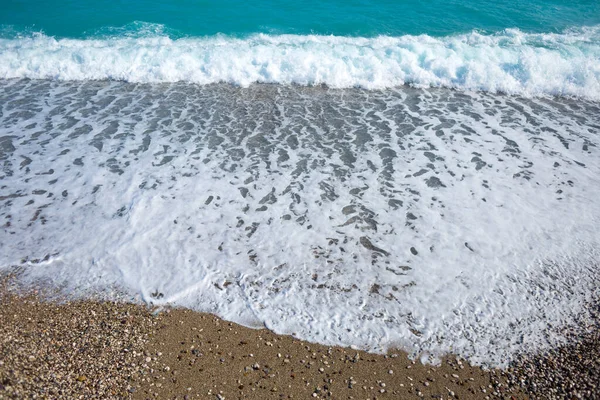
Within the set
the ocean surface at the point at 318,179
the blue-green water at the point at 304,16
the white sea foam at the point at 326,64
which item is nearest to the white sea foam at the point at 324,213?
the ocean surface at the point at 318,179

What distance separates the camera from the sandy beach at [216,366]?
12.4 feet

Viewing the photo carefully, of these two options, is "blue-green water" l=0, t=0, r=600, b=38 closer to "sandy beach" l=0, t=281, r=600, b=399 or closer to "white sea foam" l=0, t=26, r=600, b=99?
"white sea foam" l=0, t=26, r=600, b=99

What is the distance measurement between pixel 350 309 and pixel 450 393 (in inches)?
53.6

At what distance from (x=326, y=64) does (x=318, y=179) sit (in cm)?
611

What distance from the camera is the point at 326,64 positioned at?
471 inches

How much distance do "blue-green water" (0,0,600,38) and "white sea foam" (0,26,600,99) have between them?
5.79ft

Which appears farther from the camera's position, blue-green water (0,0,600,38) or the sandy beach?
blue-green water (0,0,600,38)

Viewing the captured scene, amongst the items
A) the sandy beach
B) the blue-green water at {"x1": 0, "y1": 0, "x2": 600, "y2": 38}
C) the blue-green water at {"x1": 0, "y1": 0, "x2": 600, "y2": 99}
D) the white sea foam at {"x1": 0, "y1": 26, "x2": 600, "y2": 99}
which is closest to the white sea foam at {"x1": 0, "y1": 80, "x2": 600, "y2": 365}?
the sandy beach

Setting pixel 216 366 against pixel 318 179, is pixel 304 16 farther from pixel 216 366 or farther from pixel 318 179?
pixel 216 366

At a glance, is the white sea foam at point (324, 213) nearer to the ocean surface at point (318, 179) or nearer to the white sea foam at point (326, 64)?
the ocean surface at point (318, 179)

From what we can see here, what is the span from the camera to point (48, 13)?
1531 centimetres

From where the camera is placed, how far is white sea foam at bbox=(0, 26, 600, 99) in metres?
11.4

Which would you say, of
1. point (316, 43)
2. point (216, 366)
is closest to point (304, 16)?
point (316, 43)

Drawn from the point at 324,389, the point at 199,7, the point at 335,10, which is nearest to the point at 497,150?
the point at 324,389
